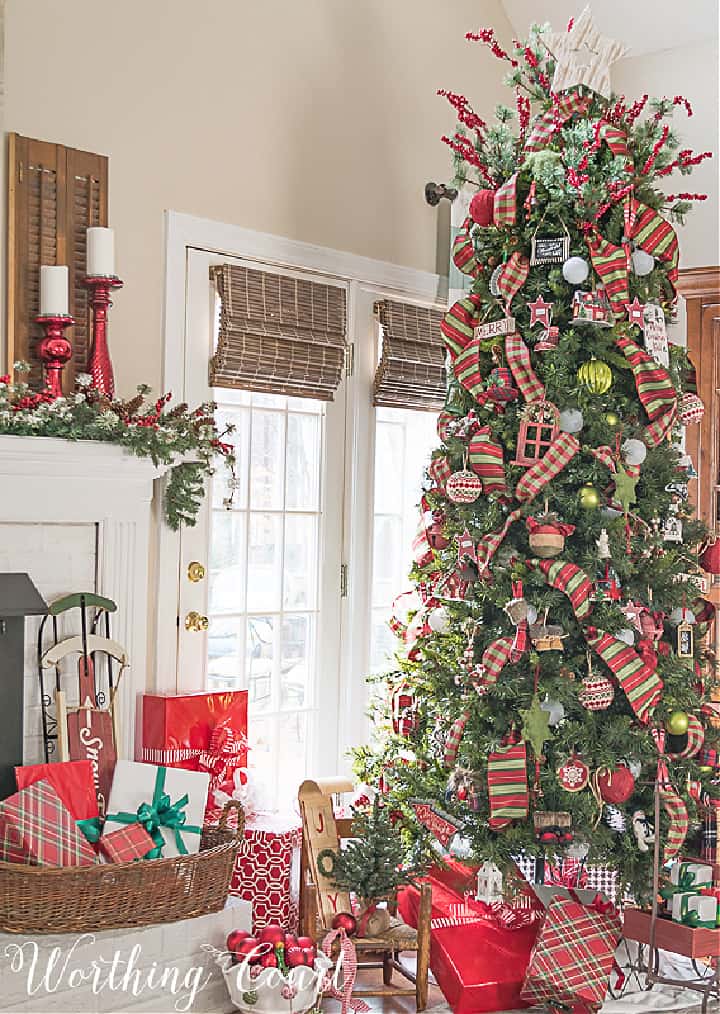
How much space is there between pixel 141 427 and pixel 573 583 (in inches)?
48.5

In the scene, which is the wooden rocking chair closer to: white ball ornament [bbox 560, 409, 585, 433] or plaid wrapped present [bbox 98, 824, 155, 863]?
plaid wrapped present [bbox 98, 824, 155, 863]

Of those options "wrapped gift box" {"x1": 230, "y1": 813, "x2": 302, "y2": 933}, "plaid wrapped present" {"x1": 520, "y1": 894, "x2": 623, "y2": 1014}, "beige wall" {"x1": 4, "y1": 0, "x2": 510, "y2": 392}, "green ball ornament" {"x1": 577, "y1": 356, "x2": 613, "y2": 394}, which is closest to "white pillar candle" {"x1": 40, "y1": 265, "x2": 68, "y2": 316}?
"beige wall" {"x1": 4, "y1": 0, "x2": 510, "y2": 392}

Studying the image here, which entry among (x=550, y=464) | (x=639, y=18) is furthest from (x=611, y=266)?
(x=639, y=18)

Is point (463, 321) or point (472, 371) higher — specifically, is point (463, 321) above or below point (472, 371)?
above

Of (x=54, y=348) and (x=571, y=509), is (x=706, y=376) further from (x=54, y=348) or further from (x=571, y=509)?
(x=54, y=348)

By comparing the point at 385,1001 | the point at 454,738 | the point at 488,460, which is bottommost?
the point at 385,1001

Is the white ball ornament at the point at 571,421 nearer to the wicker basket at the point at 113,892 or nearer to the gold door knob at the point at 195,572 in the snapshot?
the gold door knob at the point at 195,572

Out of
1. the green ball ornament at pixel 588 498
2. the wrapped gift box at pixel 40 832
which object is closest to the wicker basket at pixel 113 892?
the wrapped gift box at pixel 40 832

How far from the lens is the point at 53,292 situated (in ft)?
10.0

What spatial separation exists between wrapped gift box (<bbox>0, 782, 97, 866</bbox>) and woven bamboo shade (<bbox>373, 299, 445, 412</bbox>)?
76.2 inches

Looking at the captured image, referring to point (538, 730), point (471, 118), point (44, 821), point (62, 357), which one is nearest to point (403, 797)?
point (538, 730)

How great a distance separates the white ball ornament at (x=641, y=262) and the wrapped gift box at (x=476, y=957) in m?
1.88

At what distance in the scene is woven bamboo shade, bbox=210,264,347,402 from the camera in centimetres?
359

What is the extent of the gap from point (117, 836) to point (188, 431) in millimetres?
1092
